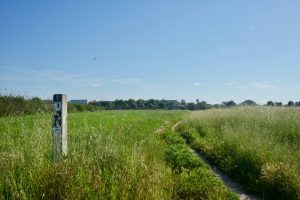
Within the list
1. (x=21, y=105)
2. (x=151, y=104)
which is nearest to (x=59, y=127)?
(x=21, y=105)

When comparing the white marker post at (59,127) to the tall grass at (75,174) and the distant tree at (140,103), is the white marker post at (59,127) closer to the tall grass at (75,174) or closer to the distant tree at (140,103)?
the tall grass at (75,174)

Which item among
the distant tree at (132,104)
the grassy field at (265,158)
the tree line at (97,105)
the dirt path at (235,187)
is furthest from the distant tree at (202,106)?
the dirt path at (235,187)

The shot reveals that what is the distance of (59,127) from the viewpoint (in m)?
6.37

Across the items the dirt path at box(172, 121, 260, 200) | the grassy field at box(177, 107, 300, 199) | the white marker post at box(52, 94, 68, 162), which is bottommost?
the dirt path at box(172, 121, 260, 200)

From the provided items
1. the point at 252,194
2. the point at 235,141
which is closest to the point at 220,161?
the point at 235,141

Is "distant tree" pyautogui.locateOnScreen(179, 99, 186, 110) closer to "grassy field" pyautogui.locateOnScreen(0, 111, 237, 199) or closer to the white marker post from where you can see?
"grassy field" pyautogui.locateOnScreen(0, 111, 237, 199)

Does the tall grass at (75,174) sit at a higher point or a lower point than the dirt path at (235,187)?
higher

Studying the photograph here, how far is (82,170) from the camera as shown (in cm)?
588

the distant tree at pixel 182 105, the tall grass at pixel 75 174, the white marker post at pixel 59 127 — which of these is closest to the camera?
the tall grass at pixel 75 174

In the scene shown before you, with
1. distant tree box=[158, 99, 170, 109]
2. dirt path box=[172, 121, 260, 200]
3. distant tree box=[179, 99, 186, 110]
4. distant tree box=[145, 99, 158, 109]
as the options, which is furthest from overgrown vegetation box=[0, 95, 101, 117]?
distant tree box=[158, 99, 170, 109]

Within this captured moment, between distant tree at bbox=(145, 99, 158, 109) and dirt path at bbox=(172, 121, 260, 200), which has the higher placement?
distant tree at bbox=(145, 99, 158, 109)

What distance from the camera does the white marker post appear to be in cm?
625

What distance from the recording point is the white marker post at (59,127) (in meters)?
6.25

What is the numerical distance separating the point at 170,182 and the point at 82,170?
2.08 meters
